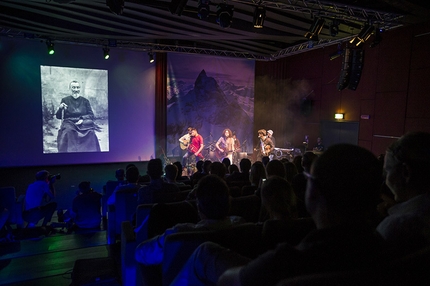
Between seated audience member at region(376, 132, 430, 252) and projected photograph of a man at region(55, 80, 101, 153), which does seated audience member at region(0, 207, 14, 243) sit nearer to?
seated audience member at region(376, 132, 430, 252)

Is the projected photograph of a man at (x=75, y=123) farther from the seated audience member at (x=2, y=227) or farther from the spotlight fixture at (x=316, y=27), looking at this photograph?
the spotlight fixture at (x=316, y=27)

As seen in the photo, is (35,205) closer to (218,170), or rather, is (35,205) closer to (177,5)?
(218,170)

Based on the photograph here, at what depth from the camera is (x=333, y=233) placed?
0.74 metres

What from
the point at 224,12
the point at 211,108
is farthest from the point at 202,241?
the point at 211,108

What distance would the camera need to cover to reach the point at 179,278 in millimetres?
1212

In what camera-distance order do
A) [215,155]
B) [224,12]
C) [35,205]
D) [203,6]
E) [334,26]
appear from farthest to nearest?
[215,155]
[334,26]
[224,12]
[203,6]
[35,205]

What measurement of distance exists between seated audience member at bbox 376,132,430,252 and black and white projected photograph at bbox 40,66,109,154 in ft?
31.4

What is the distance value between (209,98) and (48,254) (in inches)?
353

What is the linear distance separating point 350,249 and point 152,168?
2.77 metres

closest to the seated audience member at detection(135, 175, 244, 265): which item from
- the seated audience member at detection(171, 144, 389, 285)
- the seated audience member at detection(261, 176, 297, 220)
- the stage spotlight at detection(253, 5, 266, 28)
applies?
the seated audience member at detection(261, 176, 297, 220)

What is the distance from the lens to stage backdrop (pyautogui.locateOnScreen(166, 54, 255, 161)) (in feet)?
35.7

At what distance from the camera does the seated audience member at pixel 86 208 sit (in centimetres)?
413

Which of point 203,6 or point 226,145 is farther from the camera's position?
point 226,145

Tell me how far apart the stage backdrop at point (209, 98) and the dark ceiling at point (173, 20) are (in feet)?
4.55
